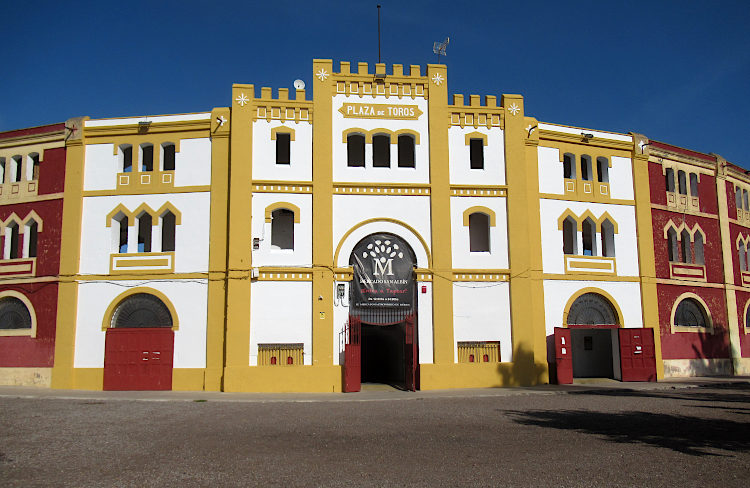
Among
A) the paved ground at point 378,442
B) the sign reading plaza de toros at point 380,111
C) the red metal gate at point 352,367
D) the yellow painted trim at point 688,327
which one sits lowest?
the paved ground at point 378,442

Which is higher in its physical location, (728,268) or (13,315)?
(728,268)

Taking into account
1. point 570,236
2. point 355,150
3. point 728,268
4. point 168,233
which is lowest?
point 728,268

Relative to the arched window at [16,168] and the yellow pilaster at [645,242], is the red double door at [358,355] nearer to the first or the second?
the yellow pilaster at [645,242]

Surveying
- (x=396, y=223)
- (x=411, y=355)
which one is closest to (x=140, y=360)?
(x=411, y=355)

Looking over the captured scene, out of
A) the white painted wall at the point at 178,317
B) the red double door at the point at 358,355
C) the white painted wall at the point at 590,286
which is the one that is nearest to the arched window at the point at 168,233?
the white painted wall at the point at 178,317

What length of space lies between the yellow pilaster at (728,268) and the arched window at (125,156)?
2844 cm

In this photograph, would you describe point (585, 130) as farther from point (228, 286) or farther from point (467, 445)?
point (467, 445)

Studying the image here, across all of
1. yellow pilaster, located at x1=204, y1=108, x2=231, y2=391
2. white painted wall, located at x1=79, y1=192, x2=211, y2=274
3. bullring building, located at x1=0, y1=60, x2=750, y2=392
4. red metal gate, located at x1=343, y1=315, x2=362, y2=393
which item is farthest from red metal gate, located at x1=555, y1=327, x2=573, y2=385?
white painted wall, located at x1=79, y1=192, x2=211, y2=274

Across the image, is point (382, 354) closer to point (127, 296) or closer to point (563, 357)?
point (563, 357)

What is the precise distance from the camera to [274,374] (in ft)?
76.1

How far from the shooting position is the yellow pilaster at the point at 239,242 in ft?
76.3

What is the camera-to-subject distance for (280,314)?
23844 millimetres

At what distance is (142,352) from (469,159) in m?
15.4

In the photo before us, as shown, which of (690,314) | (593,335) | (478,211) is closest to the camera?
(478,211)
